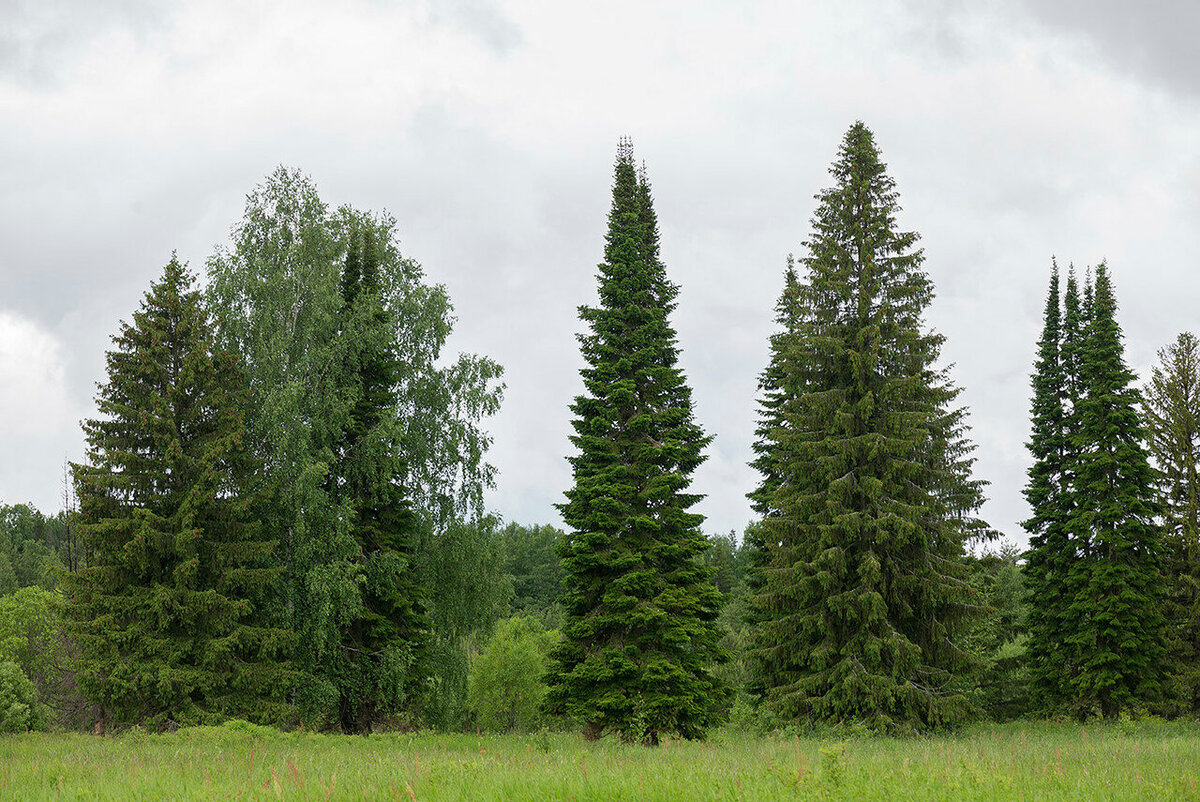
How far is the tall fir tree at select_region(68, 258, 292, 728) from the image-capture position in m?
21.9

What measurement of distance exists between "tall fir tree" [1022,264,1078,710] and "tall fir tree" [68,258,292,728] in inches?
1169

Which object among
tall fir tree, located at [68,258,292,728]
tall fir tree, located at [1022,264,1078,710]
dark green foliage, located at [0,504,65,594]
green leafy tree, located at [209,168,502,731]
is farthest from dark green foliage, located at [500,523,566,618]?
tall fir tree, located at [68,258,292,728]

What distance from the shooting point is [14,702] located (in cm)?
3653

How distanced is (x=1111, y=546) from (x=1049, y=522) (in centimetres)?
329

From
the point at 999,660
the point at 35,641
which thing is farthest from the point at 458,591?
the point at 35,641

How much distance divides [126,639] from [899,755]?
1948 centimetres

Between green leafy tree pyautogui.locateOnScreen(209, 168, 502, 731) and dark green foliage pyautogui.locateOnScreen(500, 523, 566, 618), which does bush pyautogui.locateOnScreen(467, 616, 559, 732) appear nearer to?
green leafy tree pyautogui.locateOnScreen(209, 168, 502, 731)

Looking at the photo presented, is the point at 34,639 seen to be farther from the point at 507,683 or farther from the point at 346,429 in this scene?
the point at 346,429

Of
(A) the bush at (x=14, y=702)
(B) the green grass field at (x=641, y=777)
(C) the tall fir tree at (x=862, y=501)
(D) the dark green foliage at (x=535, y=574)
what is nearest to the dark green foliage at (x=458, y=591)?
(C) the tall fir tree at (x=862, y=501)

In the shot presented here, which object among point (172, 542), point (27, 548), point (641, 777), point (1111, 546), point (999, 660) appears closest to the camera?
point (641, 777)

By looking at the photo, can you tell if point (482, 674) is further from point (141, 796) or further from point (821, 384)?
point (141, 796)

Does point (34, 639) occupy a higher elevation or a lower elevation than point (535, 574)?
lower

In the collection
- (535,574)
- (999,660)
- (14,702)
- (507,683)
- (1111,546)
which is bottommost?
(507,683)

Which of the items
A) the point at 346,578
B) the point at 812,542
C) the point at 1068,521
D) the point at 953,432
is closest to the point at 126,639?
the point at 346,578
